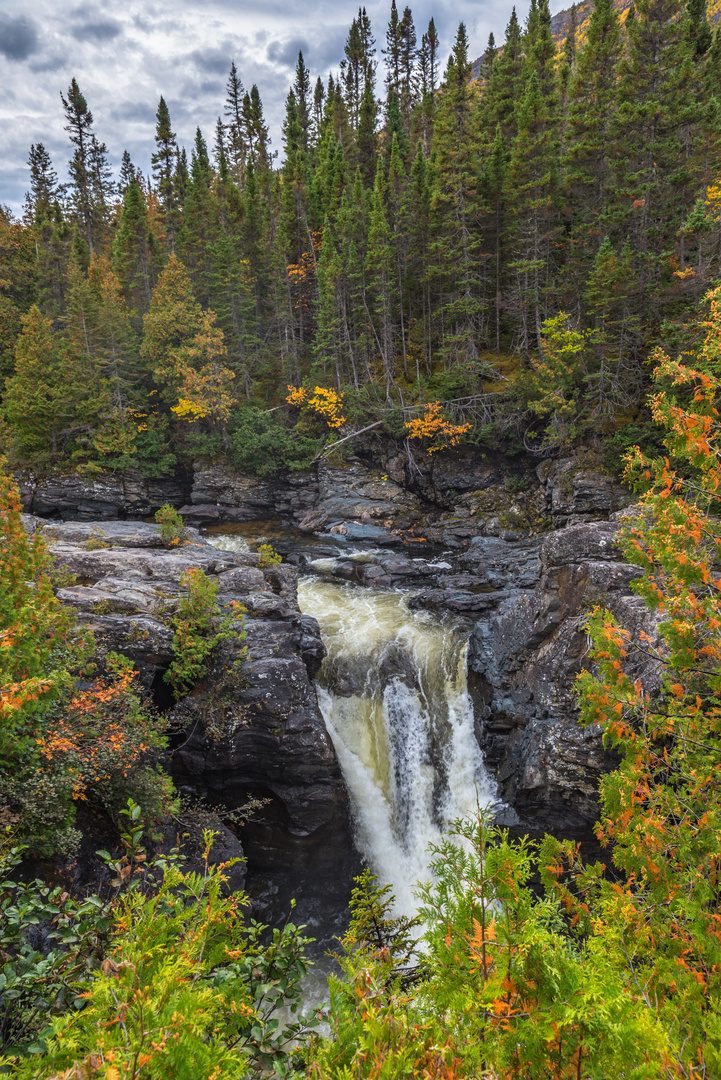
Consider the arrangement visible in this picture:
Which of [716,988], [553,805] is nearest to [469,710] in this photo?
[553,805]

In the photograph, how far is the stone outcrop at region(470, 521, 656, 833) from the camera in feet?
35.0

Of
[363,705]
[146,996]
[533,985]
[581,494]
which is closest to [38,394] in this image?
[363,705]

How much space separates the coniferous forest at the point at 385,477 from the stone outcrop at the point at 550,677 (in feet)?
1.45

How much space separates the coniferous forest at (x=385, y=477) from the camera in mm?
2344

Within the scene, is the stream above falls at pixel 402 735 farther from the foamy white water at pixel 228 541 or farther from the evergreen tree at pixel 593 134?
the evergreen tree at pixel 593 134

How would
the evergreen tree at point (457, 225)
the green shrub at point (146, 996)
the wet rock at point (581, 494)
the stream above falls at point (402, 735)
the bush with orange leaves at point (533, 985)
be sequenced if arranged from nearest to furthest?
1. the green shrub at point (146, 996)
2. the bush with orange leaves at point (533, 985)
3. the stream above falls at point (402, 735)
4. the wet rock at point (581, 494)
5. the evergreen tree at point (457, 225)

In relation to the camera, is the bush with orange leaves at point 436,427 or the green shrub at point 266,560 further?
the bush with orange leaves at point 436,427

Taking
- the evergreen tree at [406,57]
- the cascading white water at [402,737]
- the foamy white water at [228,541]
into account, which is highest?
the evergreen tree at [406,57]

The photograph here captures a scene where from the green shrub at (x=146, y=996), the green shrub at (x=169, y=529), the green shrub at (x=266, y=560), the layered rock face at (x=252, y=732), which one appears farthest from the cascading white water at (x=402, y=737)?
the green shrub at (x=146, y=996)

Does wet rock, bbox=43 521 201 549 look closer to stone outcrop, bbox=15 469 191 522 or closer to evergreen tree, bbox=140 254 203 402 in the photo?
stone outcrop, bbox=15 469 191 522

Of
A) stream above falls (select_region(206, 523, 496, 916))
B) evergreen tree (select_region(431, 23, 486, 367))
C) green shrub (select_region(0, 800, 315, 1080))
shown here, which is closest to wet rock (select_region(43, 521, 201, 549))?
stream above falls (select_region(206, 523, 496, 916))

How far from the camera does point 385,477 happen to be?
30688 mm

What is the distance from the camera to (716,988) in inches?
153

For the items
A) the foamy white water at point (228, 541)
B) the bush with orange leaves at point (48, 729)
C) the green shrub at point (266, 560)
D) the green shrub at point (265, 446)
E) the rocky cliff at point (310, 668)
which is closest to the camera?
the bush with orange leaves at point (48, 729)
